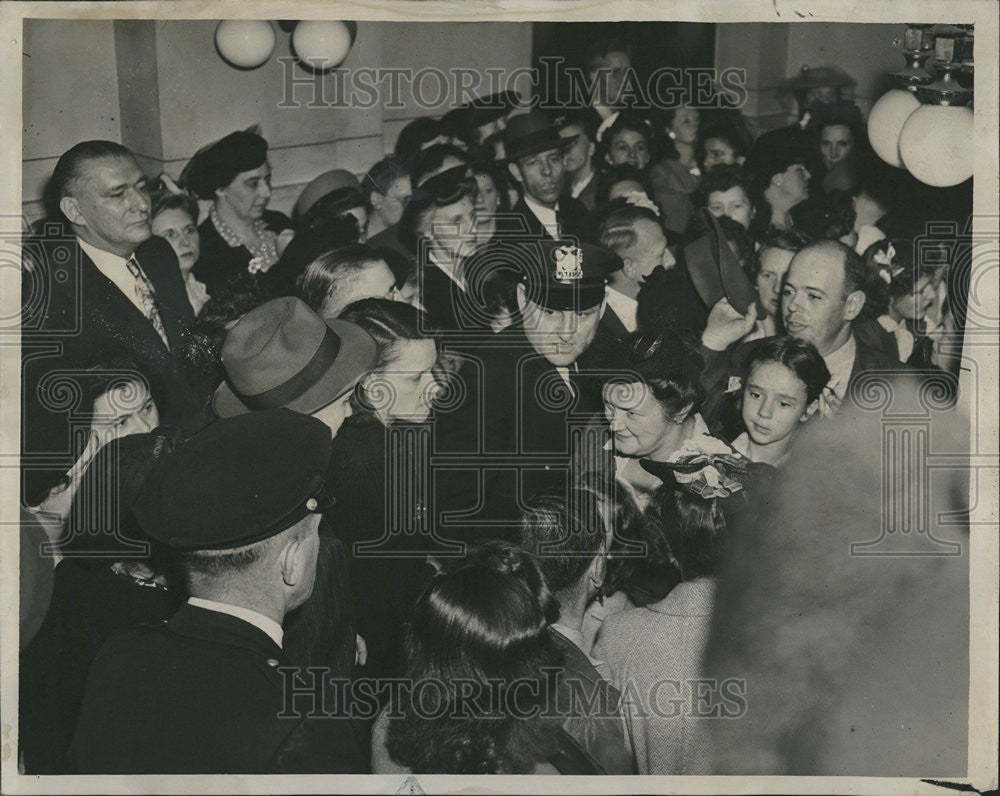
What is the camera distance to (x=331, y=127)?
139 inches

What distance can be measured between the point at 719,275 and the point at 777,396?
383 millimetres

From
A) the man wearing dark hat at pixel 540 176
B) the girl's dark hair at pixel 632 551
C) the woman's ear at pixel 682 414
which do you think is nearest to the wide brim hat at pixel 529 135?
the man wearing dark hat at pixel 540 176

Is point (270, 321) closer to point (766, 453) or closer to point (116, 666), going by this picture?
point (116, 666)

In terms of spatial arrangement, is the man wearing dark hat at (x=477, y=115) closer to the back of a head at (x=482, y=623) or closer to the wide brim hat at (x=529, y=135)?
the wide brim hat at (x=529, y=135)

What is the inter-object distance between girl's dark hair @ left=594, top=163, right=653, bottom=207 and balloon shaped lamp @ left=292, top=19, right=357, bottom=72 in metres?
A: 0.81

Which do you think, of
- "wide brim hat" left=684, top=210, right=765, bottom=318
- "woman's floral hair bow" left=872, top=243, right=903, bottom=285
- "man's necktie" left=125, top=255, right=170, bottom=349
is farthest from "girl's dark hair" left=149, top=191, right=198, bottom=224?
"woman's floral hair bow" left=872, top=243, right=903, bottom=285

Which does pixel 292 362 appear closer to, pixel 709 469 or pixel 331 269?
pixel 331 269

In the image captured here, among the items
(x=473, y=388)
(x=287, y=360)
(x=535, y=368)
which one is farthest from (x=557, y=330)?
(x=287, y=360)

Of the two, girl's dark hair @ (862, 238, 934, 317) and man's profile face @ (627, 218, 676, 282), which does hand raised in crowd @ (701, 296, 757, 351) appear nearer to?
man's profile face @ (627, 218, 676, 282)

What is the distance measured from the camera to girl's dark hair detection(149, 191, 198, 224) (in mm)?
3508

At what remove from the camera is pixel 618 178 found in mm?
3576

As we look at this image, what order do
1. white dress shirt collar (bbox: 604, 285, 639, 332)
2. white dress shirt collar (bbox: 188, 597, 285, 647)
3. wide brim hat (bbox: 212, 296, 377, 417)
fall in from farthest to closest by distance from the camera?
white dress shirt collar (bbox: 604, 285, 639, 332)
wide brim hat (bbox: 212, 296, 377, 417)
white dress shirt collar (bbox: 188, 597, 285, 647)

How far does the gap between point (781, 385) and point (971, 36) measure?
1148 mm

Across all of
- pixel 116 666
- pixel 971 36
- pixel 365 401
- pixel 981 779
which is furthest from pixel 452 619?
pixel 971 36
